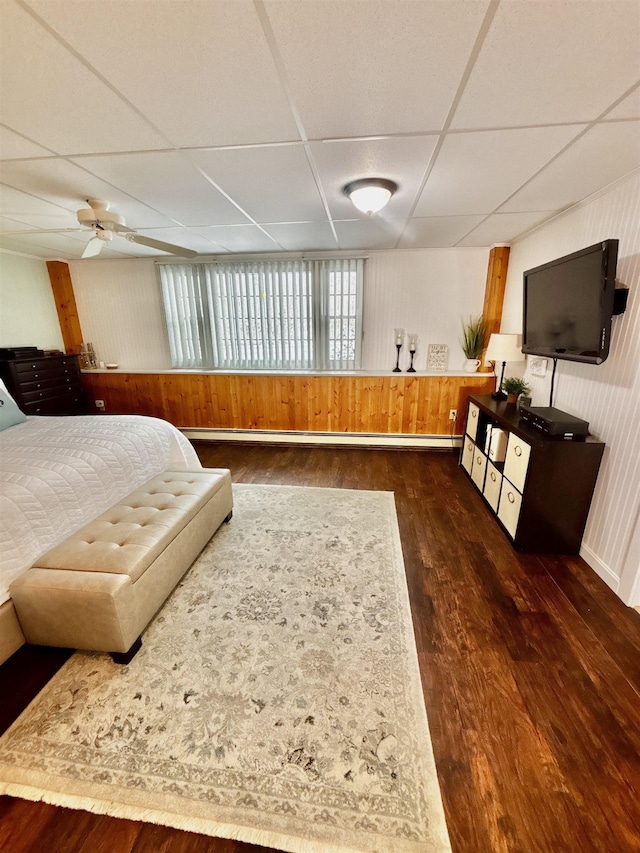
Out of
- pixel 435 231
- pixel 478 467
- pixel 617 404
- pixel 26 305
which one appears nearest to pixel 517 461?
pixel 617 404

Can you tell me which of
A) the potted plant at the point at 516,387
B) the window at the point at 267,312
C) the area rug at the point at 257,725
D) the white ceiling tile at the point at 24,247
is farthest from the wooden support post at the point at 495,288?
the white ceiling tile at the point at 24,247

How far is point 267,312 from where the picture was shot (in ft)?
13.7

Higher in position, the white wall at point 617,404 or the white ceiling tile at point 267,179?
the white ceiling tile at point 267,179

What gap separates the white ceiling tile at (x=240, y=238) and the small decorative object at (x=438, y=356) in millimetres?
2146

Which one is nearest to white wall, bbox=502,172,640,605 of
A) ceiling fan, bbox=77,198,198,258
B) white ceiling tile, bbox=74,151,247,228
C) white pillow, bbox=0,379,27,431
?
white ceiling tile, bbox=74,151,247,228

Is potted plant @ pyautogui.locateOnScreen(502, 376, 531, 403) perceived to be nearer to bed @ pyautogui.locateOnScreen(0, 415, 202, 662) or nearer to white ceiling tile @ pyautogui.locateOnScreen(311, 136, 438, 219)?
white ceiling tile @ pyautogui.locateOnScreen(311, 136, 438, 219)

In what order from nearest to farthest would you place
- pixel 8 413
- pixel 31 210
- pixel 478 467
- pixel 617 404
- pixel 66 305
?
pixel 617 404 → pixel 31 210 → pixel 8 413 → pixel 478 467 → pixel 66 305

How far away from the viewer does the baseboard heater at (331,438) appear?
4070 mm

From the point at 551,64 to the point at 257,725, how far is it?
2.60m

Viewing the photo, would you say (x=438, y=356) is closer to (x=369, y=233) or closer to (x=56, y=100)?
(x=369, y=233)

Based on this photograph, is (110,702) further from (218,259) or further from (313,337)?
(218,259)

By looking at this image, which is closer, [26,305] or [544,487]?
[544,487]

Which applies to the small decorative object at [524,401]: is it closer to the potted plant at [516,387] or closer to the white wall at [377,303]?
the potted plant at [516,387]

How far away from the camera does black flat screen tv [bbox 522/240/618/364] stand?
1.80 meters
